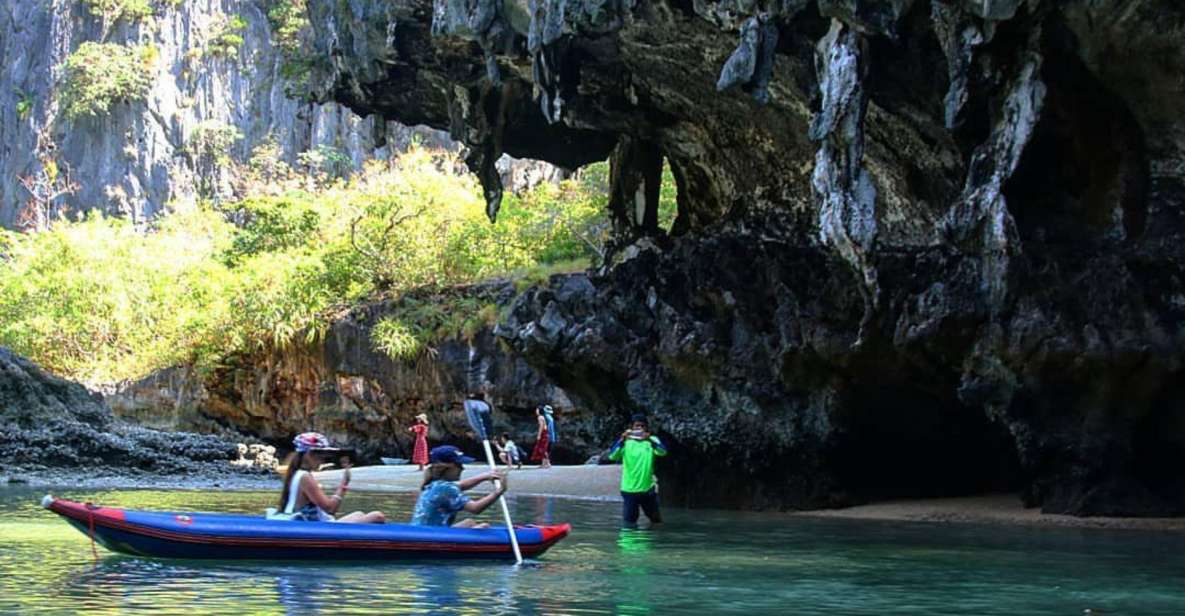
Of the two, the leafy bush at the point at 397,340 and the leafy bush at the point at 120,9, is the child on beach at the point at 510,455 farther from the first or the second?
the leafy bush at the point at 120,9

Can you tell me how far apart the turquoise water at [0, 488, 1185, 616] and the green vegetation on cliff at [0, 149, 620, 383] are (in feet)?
66.2

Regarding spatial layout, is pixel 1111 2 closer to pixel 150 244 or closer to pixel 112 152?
pixel 150 244

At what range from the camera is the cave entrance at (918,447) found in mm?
20391

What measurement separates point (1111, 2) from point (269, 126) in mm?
54474

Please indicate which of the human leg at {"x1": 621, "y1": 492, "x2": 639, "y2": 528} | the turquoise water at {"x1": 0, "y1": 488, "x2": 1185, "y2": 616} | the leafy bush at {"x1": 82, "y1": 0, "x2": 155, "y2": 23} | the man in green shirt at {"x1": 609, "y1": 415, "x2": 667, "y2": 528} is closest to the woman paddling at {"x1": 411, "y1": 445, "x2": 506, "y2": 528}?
the turquoise water at {"x1": 0, "y1": 488, "x2": 1185, "y2": 616}

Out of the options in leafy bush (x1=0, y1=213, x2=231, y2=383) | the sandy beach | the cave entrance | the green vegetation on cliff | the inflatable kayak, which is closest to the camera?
the inflatable kayak

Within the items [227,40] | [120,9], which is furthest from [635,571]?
[120,9]

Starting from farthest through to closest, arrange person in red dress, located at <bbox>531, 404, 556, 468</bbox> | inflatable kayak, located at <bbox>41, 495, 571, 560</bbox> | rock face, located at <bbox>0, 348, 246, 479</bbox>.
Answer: person in red dress, located at <bbox>531, 404, 556, 468</bbox> < rock face, located at <bbox>0, 348, 246, 479</bbox> < inflatable kayak, located at <bbox>41, 495, 571, 560</bbox>

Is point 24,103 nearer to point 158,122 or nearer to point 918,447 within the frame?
point 158,122

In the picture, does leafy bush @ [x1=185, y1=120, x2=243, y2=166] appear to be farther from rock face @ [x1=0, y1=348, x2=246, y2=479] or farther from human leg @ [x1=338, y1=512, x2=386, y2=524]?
human leg @ [x1=338, y1=512, x2=386, y2=524]

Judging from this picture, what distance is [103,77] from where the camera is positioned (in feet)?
211

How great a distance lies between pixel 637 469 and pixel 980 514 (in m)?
4.70

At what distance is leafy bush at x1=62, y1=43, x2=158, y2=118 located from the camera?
64.3 metres

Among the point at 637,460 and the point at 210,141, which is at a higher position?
the point at 210,141
